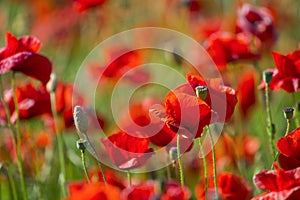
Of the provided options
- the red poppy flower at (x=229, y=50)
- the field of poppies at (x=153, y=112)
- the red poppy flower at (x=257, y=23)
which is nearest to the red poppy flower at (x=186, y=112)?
the field of poppies at (x=153, y=112)

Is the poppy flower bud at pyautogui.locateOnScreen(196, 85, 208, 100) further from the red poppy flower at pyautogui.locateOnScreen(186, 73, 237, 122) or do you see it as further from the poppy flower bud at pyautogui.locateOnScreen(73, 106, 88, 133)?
the poppy flower bud at pyautogui.locateOnScreen(73, 106, 88, 133)

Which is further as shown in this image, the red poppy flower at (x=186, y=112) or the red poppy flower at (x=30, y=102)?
the red poppy flower at (x=30, y=102)

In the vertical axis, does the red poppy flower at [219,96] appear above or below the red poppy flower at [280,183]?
above

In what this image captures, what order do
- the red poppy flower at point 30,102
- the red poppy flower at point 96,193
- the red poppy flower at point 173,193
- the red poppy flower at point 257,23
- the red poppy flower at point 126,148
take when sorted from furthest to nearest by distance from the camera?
1. the red poppy flower at point 257,23
2. the red poppy flower at point 30,102
3. the red poppy flower at point 126,148
4. the red poppy flower at point 173,193
5. the red poppy flower at point 96,193

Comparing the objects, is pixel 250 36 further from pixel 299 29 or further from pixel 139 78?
pixel 299 29

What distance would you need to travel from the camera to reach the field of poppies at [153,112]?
1139 mm

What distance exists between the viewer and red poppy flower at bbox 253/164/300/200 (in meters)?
1.00

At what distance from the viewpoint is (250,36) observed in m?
2.09

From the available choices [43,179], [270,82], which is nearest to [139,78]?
[43,179]

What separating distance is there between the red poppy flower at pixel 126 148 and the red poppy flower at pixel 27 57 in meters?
0.28

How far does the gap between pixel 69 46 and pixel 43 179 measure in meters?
1.69

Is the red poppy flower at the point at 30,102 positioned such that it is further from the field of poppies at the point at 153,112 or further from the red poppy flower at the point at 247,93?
the red poppy flower at the point at 247,93

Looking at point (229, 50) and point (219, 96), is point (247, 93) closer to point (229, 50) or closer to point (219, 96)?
point (229, 50)

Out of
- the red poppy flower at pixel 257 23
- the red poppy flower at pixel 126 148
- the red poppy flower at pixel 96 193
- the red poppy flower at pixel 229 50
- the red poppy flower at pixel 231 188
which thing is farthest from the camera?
the red poppy flower at pixel 257 23
